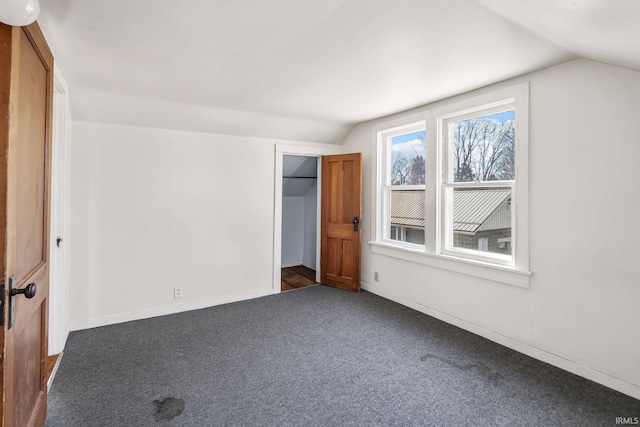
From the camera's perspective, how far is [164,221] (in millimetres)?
3531

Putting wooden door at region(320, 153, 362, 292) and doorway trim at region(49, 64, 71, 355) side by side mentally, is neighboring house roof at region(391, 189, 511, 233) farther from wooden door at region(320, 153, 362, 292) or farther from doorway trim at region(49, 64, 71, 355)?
doorway trim at region(49, 64, 71, 355)

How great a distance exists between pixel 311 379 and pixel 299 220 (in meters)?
3.87

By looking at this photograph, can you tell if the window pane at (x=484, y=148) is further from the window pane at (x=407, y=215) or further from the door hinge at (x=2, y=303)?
the door hinge at (x=2, y=303)

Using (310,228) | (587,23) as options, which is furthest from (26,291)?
(310,228)

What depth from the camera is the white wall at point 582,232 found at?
2.07 meters

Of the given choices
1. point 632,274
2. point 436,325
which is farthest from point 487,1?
point 436,325

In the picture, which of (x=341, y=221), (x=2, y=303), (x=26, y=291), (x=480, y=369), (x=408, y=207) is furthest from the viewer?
(x=341, y=221)

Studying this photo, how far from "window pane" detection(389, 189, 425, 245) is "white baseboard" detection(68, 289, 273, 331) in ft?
6.24

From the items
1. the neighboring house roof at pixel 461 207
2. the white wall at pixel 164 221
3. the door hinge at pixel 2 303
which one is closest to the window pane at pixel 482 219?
the neighboring house roof at pixel 461 207

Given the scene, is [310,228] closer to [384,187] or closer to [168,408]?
[384,187]

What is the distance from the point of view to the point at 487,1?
5.07 ft

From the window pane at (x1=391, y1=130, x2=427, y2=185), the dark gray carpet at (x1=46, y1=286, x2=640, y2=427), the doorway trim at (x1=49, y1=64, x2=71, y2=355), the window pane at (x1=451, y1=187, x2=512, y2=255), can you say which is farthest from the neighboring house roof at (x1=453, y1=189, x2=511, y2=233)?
the doorway trim at (x1=49, y1=64, x2=71, y2=355)

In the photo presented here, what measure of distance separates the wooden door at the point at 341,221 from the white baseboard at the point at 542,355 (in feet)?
3.20

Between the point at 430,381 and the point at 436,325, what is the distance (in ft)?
3.33
